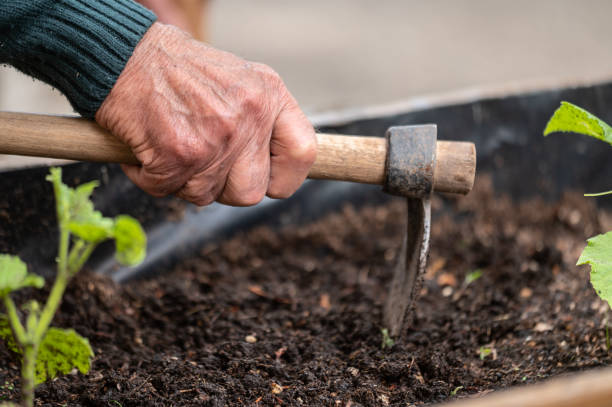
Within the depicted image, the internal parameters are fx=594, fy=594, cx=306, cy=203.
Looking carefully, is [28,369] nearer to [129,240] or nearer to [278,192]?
[129,240]

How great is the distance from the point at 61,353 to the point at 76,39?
1.94ft

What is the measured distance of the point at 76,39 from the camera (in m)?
1.15

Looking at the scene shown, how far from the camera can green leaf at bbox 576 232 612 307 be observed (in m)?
1.08

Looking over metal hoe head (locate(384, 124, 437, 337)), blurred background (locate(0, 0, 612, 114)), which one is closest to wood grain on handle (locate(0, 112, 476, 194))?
metal hoe head (locate(384, 124, 437, 337))

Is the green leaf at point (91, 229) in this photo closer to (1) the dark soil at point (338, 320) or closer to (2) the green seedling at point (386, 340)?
(1) the dark soil at point (338, 320)

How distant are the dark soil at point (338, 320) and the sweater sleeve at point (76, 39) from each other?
0.57m

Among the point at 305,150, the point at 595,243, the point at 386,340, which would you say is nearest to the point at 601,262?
the point at 595,243

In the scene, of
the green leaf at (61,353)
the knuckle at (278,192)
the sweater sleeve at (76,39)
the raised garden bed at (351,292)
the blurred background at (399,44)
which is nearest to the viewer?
the green leaf at (61,353)

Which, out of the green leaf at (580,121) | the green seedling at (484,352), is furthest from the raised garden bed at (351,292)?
the green leaf at (580,121)

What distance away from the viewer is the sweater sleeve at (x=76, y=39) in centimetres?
113

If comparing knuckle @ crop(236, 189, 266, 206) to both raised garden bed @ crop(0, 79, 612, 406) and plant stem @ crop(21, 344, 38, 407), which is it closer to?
raised garden bed @ crop(0, 79, 612, 406)

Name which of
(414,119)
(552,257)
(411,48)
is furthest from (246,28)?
(552,257)

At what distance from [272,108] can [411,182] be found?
0.35 meters

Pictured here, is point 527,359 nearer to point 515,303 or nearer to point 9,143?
point 515,303
